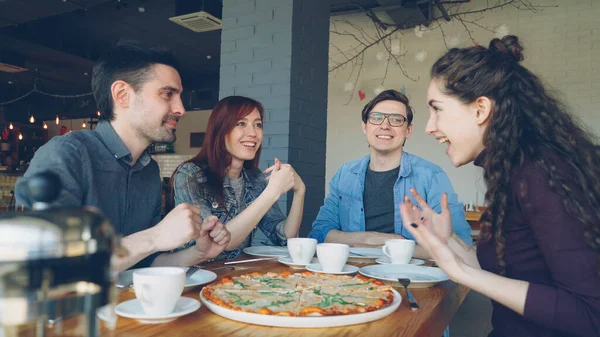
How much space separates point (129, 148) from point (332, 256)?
0.94m

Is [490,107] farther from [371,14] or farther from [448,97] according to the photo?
[371,14]

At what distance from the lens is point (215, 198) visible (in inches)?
85.3

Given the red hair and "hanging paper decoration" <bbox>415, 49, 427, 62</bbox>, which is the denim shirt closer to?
the red hair

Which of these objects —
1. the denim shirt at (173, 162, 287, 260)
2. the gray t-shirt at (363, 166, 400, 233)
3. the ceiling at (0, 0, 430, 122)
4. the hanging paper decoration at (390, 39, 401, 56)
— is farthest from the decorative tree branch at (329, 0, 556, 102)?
the denim shirt at (173, 162, 287, 260)

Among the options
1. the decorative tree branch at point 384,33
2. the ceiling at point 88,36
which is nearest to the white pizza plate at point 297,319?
the ceiling at point 88,36

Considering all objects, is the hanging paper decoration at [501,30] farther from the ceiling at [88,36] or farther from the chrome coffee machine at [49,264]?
the chrome coffee machine at [49,264]

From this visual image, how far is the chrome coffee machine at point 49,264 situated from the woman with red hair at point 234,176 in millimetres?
1470

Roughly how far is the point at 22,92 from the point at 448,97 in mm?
12051

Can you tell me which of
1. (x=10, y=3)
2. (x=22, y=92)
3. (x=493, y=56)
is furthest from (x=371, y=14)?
(x=22, y=92)

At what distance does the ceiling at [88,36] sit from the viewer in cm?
516

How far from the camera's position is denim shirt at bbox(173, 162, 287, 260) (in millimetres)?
2086

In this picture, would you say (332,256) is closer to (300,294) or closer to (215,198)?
(300,294)

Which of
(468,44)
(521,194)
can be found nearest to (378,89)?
(468,44)

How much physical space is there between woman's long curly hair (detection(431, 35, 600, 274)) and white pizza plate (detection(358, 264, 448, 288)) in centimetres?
19
